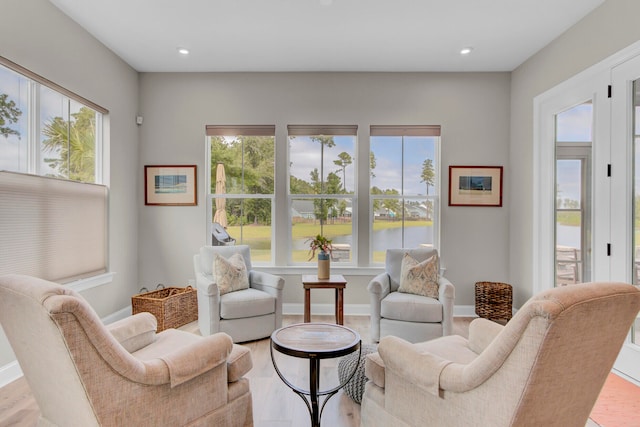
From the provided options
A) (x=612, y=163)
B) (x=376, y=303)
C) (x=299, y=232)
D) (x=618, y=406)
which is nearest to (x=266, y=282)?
(x=299, y=232)

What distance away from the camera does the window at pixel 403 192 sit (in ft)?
14.8

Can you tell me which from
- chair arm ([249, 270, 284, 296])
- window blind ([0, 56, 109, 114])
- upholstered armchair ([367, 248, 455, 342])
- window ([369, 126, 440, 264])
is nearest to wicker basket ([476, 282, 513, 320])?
window ([369, 126, 440, 264])

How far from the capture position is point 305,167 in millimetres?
4527

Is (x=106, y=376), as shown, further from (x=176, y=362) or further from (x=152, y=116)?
(x=152, y=116)

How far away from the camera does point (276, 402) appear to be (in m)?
2.41

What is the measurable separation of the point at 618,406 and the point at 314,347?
2124 millimetres

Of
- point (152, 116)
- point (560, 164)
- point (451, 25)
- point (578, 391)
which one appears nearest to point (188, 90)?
point (152, 116)

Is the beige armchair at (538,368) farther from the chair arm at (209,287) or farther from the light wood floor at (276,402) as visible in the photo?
the chair arm at (209,287)

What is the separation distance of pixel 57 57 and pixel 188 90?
1.50 metres

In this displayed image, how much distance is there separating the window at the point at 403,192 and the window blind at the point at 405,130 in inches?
2.4

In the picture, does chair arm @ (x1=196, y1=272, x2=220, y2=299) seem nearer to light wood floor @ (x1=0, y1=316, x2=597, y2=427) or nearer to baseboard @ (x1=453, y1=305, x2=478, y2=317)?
light wood floor @ (x1=0, y1=316, x2=597, y2=427)

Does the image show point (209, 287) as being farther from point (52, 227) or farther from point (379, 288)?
point (379, 288)

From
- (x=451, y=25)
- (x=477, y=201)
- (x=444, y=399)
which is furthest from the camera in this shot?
(x=477, y=201)

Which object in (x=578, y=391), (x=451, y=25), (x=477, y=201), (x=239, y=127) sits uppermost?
(x=451, y=25)
